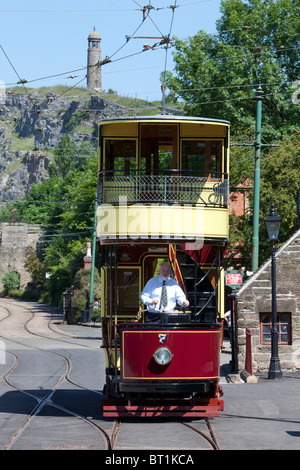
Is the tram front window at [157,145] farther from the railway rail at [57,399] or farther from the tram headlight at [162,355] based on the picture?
the railway rail at [57,399]

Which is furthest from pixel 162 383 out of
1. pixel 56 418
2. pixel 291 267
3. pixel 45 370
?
pixel 45 370

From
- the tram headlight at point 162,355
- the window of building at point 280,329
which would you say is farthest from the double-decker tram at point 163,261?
→ the window of building at point 280,329

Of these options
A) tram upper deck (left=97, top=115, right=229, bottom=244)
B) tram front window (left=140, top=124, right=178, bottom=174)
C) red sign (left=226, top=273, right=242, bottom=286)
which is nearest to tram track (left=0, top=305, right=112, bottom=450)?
tram upper deck (left=97, top=115, right=229, bottom=244)

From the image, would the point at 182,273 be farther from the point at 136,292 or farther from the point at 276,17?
the point at 276,17

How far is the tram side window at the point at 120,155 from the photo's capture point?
15469 millimetres

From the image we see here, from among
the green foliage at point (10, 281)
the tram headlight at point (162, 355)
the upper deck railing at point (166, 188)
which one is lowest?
the green foliage at point (10, 281)

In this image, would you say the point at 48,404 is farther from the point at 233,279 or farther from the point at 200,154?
the point at 233,279

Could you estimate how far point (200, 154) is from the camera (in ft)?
50.7

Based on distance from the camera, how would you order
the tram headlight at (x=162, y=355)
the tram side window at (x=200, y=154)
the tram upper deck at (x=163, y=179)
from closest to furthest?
1. the tram headlight at (x=162, y=355)
2. the tram upper deck at (x=163, y=179)
3. the tram side window at (x=200, y=154)

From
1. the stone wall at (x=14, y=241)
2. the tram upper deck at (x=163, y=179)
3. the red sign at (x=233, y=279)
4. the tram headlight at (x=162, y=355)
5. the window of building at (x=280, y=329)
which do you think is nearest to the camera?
the tram headlight at (x=162, y=355)

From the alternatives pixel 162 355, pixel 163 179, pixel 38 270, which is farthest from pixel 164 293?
pixel 38 270

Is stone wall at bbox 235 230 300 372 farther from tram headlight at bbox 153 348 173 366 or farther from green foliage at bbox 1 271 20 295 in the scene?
green foliage at bbox 1 271 20 295

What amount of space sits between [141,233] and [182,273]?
1248mm

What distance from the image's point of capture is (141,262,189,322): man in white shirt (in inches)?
538
